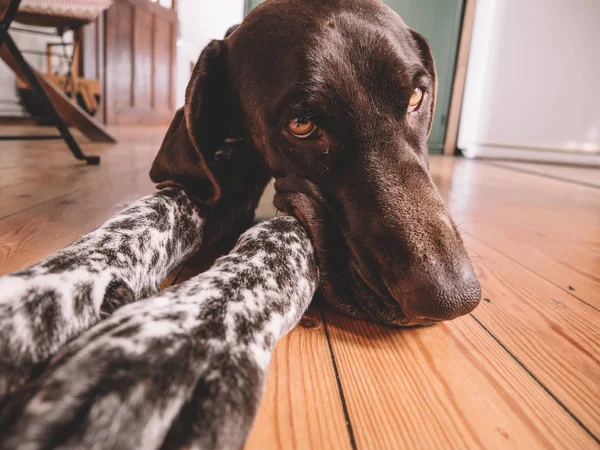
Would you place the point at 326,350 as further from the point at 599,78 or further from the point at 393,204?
the point at 599,78

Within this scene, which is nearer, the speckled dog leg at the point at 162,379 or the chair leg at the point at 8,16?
the speckled dog leg at the point at 162,379

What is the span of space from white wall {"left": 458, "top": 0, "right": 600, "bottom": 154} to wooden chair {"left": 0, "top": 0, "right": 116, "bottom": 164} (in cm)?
481

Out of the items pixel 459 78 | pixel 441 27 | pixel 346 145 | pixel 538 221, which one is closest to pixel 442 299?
pixel 346 145

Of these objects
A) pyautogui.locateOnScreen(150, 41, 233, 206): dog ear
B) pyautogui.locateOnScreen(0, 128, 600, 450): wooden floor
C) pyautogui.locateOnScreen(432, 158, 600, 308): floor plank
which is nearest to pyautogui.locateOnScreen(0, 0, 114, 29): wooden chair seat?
pyautogui.locateOnScreen(0, 128, 600, 450): wooden floor

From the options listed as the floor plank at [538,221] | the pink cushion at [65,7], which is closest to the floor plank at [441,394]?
the floor plank at [538,221]

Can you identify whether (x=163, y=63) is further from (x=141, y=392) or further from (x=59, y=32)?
(x=141, y=392)

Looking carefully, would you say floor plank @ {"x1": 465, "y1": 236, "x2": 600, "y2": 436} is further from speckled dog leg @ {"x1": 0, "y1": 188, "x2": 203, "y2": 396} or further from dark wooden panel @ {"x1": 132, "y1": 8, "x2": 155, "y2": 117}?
dark wooden panel @ {"x1": 132, "y1": 8, "x2": 155, "y2": 117}

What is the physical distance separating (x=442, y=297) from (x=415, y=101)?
637 mm

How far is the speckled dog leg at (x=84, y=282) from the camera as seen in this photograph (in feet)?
2.19

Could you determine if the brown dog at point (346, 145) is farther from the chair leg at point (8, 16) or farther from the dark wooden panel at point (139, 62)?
the dark wooden panel at point (139, 62)

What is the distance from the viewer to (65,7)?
3.63 meters

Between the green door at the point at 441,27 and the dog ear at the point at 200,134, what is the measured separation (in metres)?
5.36

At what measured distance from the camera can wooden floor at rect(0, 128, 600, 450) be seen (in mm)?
680

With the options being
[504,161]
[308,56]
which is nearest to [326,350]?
[308,56]
